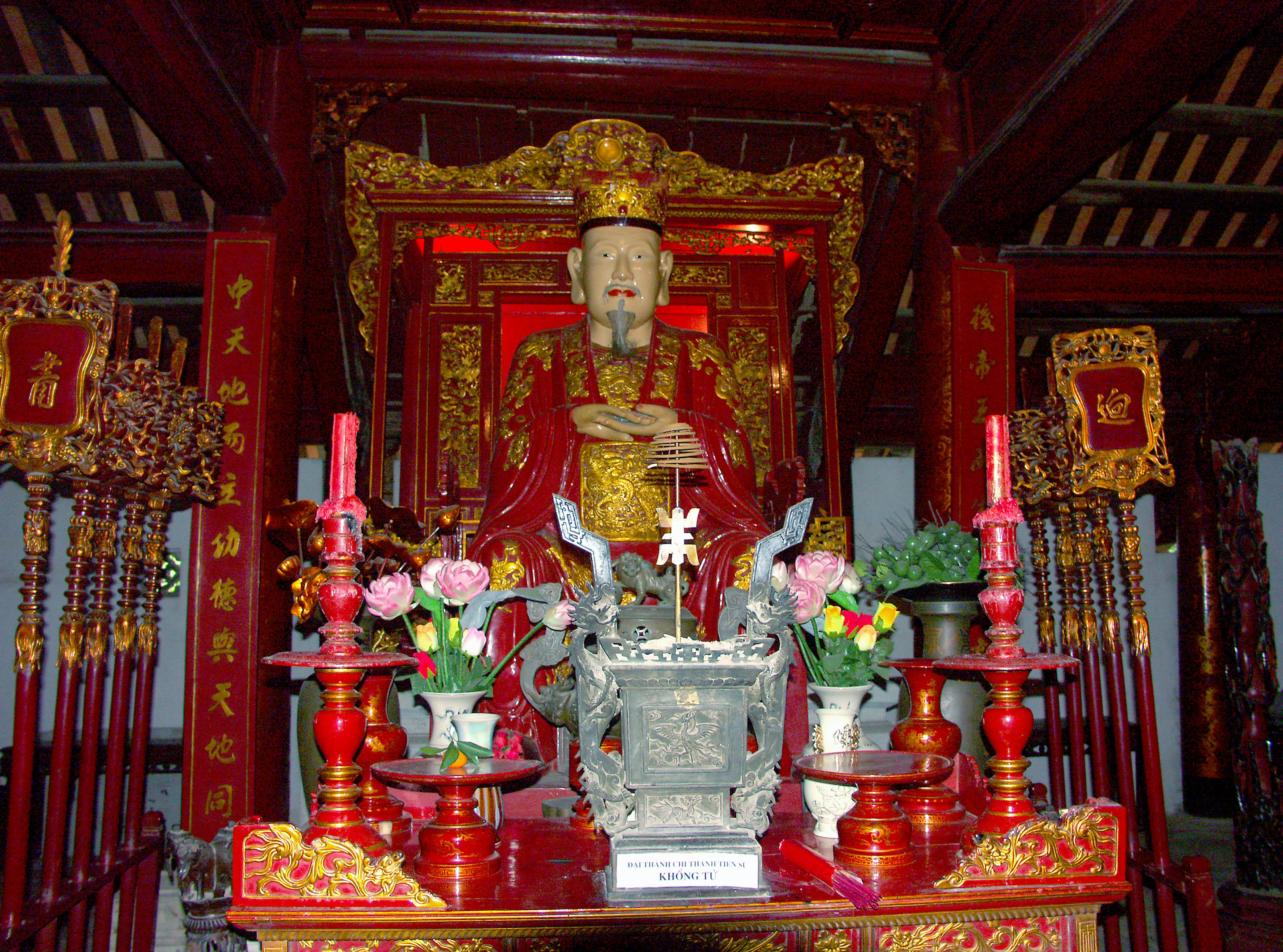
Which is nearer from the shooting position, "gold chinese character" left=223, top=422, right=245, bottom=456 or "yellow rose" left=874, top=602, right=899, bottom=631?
"yellow rose" left=874, top=602, right=899, bottom=631

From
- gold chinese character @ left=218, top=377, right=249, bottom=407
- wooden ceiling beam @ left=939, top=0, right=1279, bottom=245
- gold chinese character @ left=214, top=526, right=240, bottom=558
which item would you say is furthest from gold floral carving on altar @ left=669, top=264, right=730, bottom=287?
gold chinese character @ left=214, top=526, right=240, bottom=558

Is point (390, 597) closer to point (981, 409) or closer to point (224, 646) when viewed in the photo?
point (224, 646)

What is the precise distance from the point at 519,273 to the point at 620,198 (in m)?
0.99

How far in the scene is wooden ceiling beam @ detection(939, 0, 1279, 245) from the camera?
2844 millimetres

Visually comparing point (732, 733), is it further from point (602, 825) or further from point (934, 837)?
point (934, 837)

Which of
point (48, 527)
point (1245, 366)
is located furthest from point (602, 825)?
point (1245, 366)

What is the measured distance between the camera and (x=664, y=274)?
464 centimetres

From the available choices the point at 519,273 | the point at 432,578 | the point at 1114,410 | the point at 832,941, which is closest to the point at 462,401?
the point at 519,273

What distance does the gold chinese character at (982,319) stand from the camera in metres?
4.32

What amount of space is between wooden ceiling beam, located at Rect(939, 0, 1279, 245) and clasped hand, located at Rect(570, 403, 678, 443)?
153 cm

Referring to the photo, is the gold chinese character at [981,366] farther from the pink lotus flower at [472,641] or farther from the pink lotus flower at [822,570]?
the pink lotus flower at [472,641]

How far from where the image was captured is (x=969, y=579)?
309 centimetres

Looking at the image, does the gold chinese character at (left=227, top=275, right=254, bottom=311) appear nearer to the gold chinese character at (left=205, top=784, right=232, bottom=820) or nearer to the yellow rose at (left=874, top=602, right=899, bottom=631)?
the gold chinese character at (left=205, top=784, right=232, bottom=820)

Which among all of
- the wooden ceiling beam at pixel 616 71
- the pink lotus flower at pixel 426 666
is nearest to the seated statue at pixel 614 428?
the wooden ceiling beam at pixel 616 71
